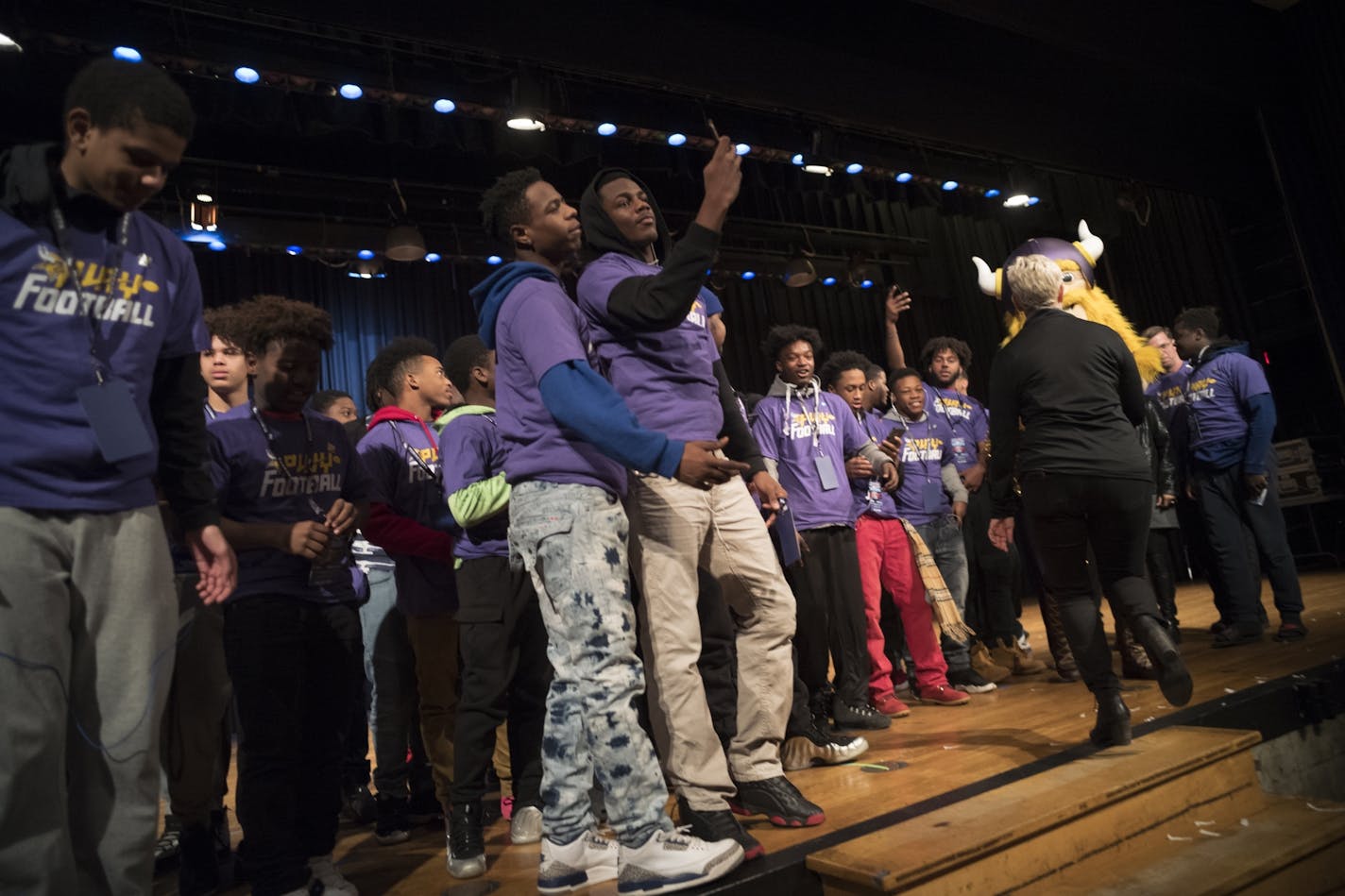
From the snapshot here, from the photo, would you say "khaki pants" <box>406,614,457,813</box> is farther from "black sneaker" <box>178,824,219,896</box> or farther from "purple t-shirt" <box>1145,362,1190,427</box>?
"purple t-shirt" <box>1145,362,1190,427</box>

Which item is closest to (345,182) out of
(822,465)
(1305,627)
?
(822,465)

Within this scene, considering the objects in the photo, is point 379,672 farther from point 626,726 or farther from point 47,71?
point 47,71

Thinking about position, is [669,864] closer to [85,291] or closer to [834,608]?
[85,291]

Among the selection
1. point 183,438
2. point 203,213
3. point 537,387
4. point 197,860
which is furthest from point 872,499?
point 203,213

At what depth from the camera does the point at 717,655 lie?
9.15ft

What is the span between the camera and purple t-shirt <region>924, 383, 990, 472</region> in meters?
5.11

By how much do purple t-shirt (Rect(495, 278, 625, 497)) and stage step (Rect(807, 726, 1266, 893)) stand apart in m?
0.97

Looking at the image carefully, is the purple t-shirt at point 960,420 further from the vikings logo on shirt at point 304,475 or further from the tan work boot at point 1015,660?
the vikings logo on shirt at point 304,475

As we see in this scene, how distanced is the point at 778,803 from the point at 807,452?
189cm

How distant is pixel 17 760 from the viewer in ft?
4.12

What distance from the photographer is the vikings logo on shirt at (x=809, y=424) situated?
159 inches

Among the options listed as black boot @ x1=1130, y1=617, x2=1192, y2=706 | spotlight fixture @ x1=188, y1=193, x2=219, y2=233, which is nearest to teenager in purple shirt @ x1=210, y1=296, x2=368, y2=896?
black boot @ x1=1130, y1=617, x2=1192, y2=706

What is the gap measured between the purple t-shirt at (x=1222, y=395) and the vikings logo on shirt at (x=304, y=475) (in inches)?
177

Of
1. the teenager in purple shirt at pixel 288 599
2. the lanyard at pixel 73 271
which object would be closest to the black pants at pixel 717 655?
the teenager in purple shirt at pixel 288 599
